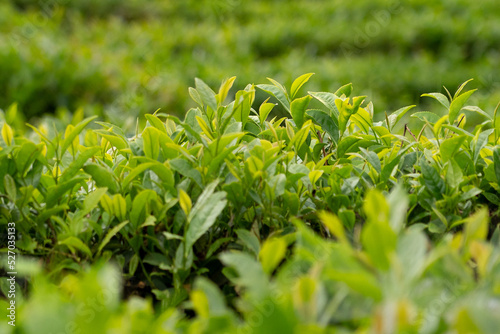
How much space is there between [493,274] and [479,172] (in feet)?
2.35

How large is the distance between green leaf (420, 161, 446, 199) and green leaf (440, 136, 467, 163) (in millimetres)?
62

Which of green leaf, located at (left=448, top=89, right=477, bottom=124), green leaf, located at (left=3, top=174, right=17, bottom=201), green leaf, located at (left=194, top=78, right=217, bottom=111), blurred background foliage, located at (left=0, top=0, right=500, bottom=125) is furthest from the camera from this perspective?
blurred background foliage, located at (left=0, top=0, right=500, bottom=125)

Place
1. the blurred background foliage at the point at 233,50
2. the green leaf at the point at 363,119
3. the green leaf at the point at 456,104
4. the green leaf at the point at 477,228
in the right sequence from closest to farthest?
the green leaf at the point at 477,228 → the green leaf at the point at 456,104 → the green leaf at the point at 363,119 → the blurred background foliage at the point at 233,50

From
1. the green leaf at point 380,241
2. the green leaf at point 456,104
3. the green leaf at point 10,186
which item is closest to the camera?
the green leaf at point 380,241

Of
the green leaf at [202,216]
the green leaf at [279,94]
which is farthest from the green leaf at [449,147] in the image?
the green leaf at [202,216]

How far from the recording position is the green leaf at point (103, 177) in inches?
53.6

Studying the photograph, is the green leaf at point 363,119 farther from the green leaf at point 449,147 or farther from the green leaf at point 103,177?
the green leaf at point 103,177

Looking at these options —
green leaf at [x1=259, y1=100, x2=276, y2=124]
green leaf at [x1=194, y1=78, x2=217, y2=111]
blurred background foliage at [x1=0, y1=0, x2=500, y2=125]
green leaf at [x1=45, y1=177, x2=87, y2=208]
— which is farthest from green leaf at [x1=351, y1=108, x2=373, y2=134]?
blurred background foliage at [x1=0, y1=0, x2=500, y2=125]

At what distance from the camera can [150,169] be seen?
4.65ft

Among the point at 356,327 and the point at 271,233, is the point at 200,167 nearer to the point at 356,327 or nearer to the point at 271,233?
the point at 271,233

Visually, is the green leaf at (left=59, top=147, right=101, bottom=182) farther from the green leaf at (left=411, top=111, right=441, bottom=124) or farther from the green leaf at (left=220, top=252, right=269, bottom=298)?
the green leaf at (left=411, top=111, right=441, bottom=124)

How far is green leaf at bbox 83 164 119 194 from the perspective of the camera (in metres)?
1.36

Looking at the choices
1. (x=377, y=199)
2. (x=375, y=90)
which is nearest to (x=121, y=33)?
(x=375, y=90)

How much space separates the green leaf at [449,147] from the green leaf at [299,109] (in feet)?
1.30
